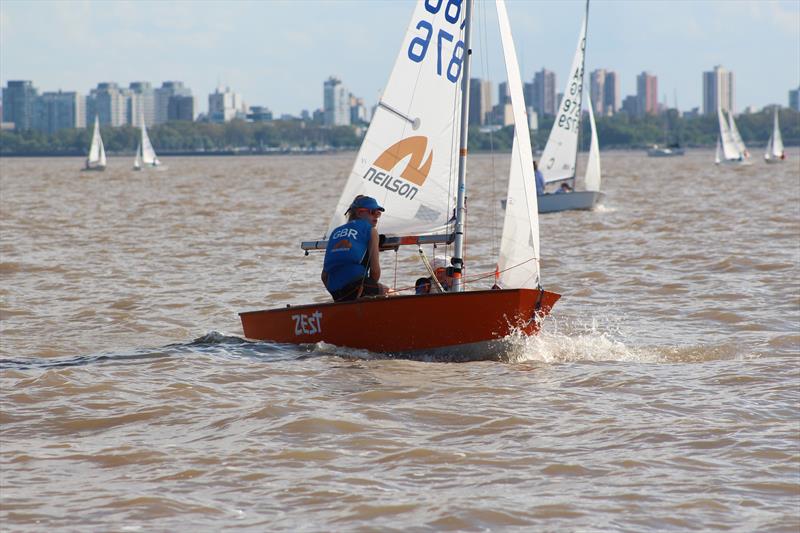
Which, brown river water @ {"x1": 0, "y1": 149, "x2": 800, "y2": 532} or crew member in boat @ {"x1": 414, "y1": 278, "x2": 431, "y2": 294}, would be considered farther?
crew member in boat @ {"x1": 414, "y1": 278, "x2": 431, "y2": 294}

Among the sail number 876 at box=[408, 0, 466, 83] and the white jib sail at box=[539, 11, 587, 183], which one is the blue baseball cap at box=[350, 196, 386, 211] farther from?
the white jib sail at box=[539, 11, 587, 183]

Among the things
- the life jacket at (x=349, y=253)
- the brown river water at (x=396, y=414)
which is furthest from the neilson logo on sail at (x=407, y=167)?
the life jacket at (x=349, y=253)

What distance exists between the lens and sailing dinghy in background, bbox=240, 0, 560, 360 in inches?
401

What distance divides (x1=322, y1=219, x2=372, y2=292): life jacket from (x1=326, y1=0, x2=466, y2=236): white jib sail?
0.90m

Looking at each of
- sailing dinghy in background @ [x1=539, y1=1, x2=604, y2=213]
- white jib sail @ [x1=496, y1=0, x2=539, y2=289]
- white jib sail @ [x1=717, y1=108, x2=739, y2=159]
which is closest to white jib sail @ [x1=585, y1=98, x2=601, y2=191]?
sailing dinghy in background @ [x1=539, y1=1, x2=604, y2=213]

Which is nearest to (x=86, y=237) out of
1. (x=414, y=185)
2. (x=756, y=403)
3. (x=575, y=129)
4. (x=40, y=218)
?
(x=40, y=218)

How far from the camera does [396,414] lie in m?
8.55

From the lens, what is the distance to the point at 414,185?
37.2ft

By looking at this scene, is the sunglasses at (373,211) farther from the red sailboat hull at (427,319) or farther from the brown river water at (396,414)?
the red sailboat hull at (427,319)

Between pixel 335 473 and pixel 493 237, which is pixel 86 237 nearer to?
pixel 493 237

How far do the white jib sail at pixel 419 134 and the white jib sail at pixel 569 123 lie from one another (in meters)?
19.8

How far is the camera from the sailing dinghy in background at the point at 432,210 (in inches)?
401

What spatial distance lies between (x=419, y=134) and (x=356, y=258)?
5.08 ft

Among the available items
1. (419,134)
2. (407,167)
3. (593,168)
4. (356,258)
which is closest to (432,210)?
(407,167)
